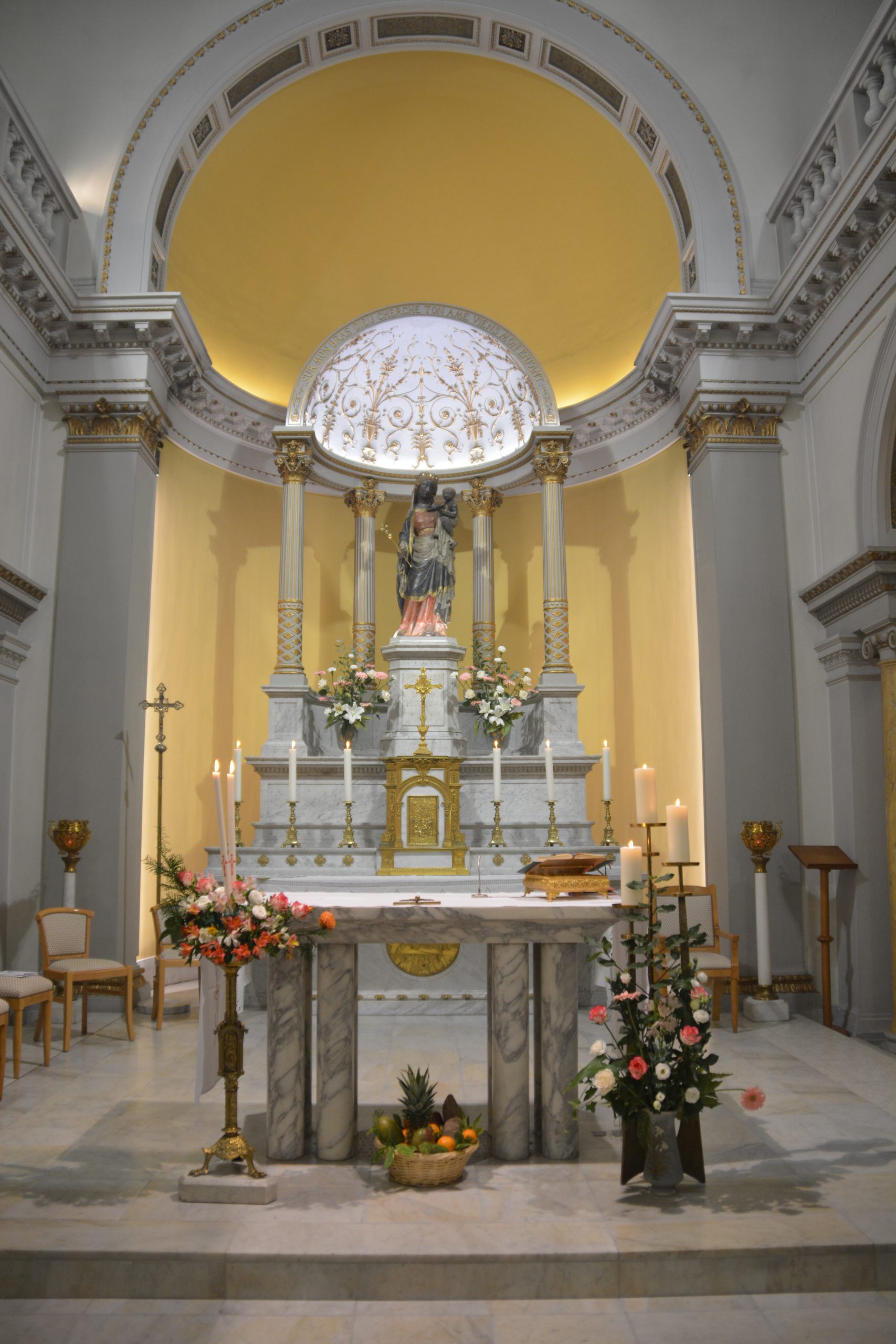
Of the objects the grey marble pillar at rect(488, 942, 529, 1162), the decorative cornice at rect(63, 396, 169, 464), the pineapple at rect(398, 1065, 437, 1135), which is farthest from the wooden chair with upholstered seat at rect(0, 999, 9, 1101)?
the decorative cornice at rect(63, 396, 169, 464)

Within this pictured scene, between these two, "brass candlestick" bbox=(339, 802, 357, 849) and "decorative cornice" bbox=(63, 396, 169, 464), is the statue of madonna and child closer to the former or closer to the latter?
"brass candlestick" bbox=(339, 802, 357, 849)

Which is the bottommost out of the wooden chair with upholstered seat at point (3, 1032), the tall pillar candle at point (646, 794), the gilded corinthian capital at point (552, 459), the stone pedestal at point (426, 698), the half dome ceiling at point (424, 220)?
the wooden chair with upholstered seat at point (3, 1032)

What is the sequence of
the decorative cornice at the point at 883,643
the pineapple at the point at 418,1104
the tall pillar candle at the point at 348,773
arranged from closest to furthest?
the pineapple at the point at 418,1104 → the decorative cornice at the point at 883,643 → the tall pillar candle at the point at 348,773

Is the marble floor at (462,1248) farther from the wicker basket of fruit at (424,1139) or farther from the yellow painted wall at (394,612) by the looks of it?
the yellow painted wall at (394,612)

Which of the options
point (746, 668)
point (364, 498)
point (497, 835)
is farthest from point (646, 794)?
point (364, 498)

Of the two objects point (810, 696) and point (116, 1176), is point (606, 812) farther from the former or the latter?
point (116, 1176)

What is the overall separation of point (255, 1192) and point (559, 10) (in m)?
10.6

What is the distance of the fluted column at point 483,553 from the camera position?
1141 cm

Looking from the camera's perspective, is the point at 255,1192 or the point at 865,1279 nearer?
the point at 865,1279

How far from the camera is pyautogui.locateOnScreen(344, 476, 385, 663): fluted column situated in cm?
1136

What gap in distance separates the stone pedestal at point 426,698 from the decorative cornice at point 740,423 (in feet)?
10.00

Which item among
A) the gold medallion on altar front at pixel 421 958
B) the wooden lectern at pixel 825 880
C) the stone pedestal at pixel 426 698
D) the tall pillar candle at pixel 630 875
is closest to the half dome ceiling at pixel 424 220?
the stone pedestal at pixel 426 698

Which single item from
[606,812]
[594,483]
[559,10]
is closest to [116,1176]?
[606,812]

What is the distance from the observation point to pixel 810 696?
28.3ft
